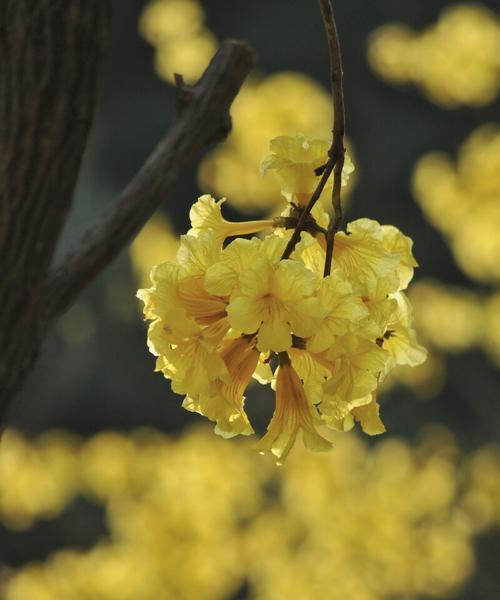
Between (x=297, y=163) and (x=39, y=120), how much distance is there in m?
0.35

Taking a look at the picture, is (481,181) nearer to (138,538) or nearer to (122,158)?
(138,538)

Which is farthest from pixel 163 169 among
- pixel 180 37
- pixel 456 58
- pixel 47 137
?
pixel 180 37

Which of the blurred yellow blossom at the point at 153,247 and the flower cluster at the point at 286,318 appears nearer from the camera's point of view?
the flower cluster at the point at 286,318

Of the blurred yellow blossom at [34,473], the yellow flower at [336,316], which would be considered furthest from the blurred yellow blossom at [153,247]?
the yellow flower at [336,316]

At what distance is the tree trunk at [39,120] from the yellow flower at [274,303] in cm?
41

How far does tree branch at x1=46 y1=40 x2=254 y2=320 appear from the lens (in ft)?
3.22

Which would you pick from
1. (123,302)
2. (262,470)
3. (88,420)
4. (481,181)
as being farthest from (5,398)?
(88,420)

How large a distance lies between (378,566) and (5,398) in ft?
7.92

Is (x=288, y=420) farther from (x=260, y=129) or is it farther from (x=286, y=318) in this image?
(x=260, y=129)

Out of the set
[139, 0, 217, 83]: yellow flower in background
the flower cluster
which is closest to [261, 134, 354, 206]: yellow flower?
the flower cluster

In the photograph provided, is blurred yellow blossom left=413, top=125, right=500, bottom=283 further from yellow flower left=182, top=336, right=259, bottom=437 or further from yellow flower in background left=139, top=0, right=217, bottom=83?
yellow flower left=182, top=336, right=259, bottom=437

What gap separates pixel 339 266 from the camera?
605 millimetres

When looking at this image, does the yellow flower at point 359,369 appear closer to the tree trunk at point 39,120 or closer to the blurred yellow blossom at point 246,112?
the tree trunk at point 39,120

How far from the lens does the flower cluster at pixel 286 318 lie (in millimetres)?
537
